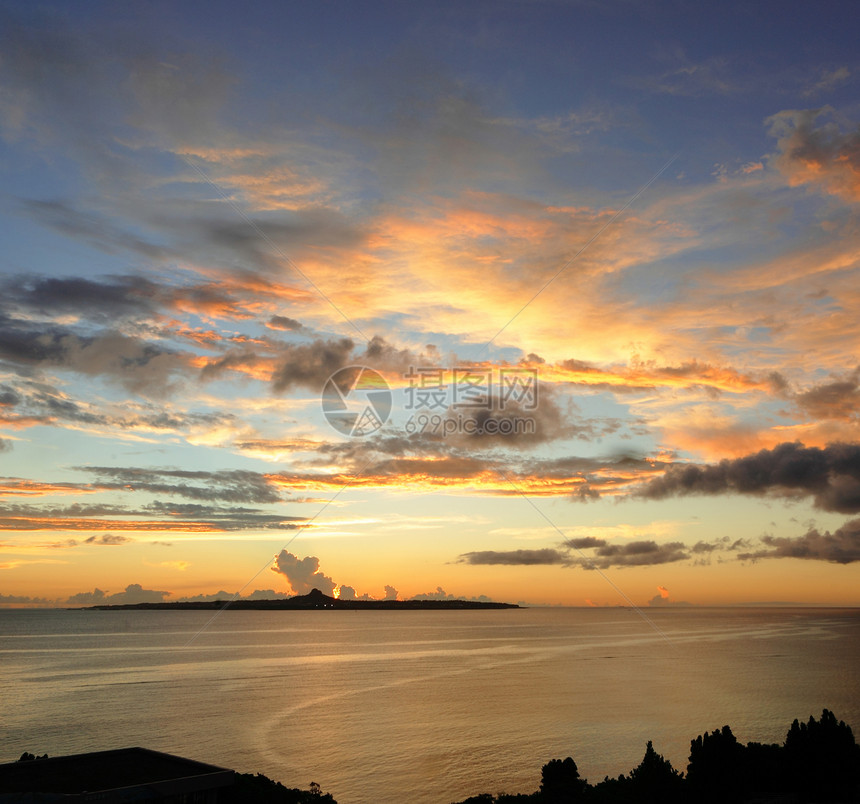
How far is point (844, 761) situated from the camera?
1325 inches

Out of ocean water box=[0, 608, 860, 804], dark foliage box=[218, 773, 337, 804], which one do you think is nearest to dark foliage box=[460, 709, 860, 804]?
dark foliage box=[218, 773, 337, 804]

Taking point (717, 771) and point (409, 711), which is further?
point (409, 711)

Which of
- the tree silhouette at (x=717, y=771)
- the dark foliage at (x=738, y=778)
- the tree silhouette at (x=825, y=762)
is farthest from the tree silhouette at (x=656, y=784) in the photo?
the tree silhouette at (x=825, y=762)

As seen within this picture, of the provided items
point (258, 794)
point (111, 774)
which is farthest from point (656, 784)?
point (111, 774)

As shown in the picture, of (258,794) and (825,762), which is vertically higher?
(258,794)

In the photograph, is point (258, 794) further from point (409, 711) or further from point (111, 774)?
point (409, 711)

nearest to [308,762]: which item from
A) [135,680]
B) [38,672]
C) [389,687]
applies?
[389,687]

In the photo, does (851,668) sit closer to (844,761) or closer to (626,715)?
(626,715)

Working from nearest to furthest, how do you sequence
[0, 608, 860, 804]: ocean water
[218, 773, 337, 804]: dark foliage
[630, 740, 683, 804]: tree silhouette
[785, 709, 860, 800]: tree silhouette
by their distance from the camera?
[218, 773, 337, 804]: dark foliage < [630, 740, 683, 804]: tree silhouette < [785, 709, 860, 800]: tree silhouette < [0, 608, 860, 804]: ocean water

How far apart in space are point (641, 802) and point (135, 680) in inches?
4441

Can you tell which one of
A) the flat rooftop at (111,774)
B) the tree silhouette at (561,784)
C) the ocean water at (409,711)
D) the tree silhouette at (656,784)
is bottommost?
the ocean water at (409,711)

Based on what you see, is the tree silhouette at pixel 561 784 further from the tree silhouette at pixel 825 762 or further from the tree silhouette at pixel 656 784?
the tree silhouette at pixel 825 762

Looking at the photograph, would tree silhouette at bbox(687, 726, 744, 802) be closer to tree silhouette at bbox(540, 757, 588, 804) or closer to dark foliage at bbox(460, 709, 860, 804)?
dark foliage at bbox(460, 709, 860, 804)

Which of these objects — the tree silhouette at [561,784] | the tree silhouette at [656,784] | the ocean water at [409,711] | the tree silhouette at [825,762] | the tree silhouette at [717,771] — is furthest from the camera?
the ocean water at [409,711]
